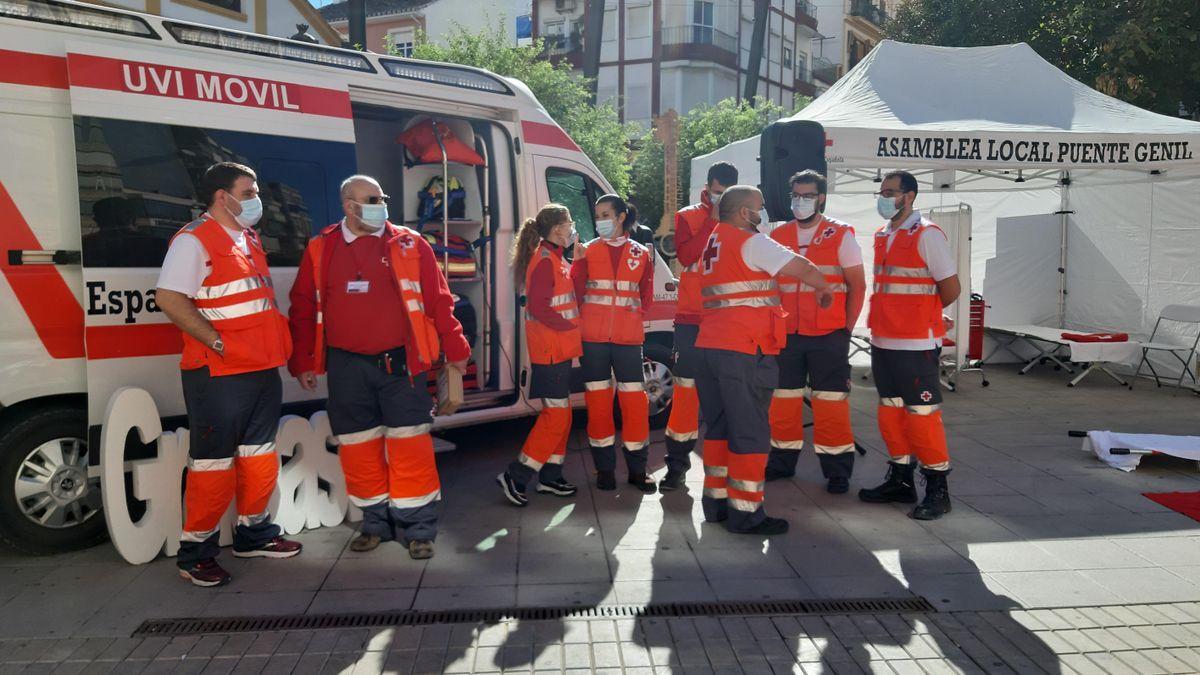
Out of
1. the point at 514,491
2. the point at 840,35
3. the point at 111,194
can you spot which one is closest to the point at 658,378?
the point at 514,491

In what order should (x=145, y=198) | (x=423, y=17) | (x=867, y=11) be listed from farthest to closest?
(x=867, y=11) → (x=423, y=17) → (x=145, y=198)

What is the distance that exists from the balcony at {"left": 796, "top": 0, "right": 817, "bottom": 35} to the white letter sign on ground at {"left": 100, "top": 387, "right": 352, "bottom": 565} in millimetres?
43479

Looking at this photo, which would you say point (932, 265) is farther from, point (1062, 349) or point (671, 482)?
point (1062, 349)

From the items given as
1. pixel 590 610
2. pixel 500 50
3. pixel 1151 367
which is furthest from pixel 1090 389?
pixel 500 50

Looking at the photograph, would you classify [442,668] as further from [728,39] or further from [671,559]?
[728,39]

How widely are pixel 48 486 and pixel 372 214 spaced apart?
2151 mm

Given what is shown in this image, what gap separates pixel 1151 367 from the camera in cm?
1035

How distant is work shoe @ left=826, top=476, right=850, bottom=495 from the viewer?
233 inches

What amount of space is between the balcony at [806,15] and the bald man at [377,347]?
43.4 metres

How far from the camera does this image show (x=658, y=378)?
745 cm

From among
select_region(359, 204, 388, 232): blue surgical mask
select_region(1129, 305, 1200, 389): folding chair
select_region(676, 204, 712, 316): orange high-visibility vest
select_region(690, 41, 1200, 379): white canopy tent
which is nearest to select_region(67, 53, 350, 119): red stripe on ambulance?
select_region(359, 204, 388, 232): blue surgical mask

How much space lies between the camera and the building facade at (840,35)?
4672cm

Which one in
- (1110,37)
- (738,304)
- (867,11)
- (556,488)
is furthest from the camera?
(867,11)

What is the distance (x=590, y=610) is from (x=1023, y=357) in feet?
32.8
